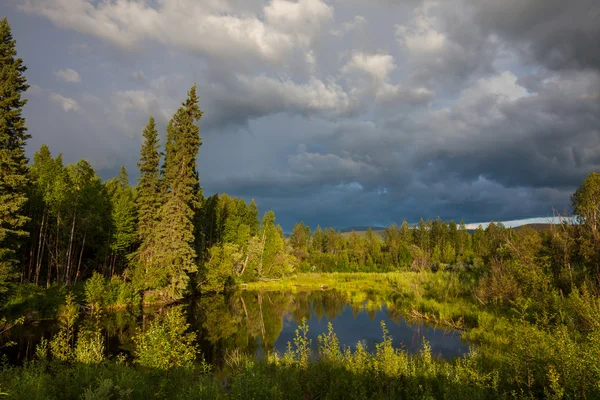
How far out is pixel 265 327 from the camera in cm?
2697

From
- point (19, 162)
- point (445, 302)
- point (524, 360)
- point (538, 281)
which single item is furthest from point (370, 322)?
point (19, 162)

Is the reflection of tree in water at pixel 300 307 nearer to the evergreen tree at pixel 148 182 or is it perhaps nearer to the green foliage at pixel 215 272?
the green foliage at pixel 215 272

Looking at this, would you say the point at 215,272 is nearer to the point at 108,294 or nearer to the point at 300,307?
the point at 300,307

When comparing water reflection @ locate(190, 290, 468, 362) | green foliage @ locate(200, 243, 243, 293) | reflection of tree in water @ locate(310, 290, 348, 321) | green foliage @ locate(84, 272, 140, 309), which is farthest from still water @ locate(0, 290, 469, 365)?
green foliage @ locate(200, 243, 243, 293)

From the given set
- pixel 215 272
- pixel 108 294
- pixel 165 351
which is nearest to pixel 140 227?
pixel 108 294

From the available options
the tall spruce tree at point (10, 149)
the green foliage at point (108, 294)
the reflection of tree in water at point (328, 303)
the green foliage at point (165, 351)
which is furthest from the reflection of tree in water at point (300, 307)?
the tall spruce tree at point (10, 149)

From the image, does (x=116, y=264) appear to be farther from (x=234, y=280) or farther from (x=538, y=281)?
(x=538, y=281)

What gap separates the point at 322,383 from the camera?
955 centimetres

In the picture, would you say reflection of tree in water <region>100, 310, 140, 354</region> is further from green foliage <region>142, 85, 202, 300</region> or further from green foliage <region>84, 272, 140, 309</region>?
green foliage <region>142, 85, 202, 300</region>

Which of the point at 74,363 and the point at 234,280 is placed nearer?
the point at 74,363

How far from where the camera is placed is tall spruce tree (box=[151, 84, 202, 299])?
32906 millimetres

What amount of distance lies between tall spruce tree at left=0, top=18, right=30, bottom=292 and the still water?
6.33 meters

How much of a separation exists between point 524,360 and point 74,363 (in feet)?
45.2

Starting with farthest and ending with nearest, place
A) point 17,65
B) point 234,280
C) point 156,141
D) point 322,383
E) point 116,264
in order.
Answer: point 234,280 < point 116,264 < point 156,141 < point 17,65 < point 322,383
